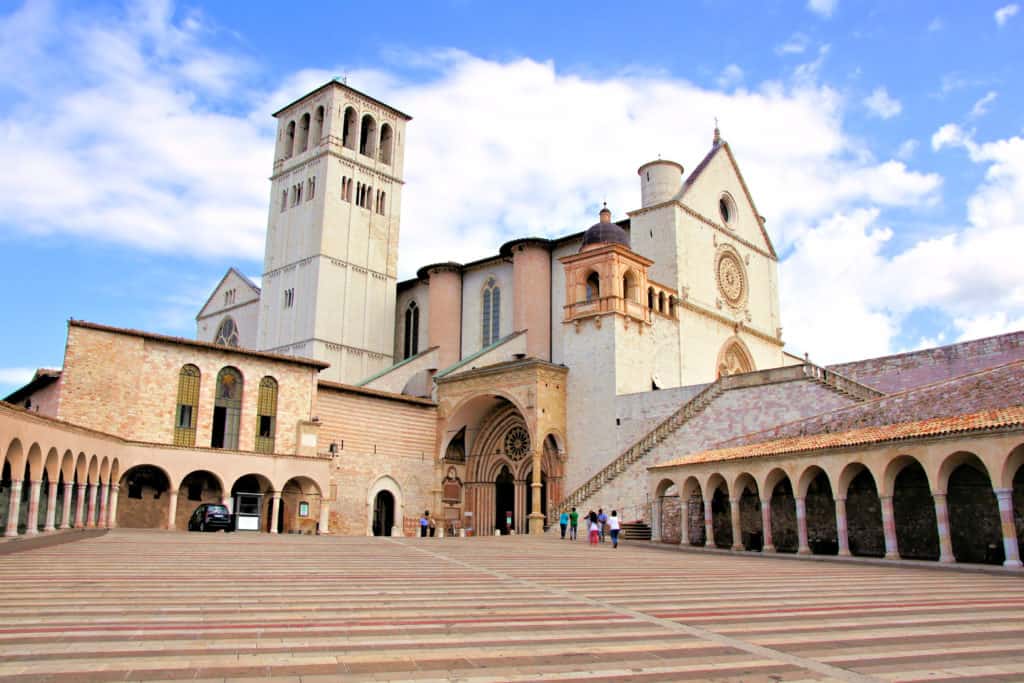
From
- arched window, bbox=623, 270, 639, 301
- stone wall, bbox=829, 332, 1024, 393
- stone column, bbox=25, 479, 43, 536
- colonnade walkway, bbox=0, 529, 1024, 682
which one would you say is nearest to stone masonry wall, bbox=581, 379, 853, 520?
stone wall, bbox=829, 332, 1024, 393

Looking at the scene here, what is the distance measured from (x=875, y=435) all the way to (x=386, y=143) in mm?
37669

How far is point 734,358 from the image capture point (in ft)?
129

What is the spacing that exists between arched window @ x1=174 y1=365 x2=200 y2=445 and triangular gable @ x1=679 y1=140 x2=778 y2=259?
69.6ft

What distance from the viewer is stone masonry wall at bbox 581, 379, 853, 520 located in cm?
2717

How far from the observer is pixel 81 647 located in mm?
5996

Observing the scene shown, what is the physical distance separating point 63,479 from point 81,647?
19.4 meters

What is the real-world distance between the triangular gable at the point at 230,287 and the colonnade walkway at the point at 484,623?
37557 mm

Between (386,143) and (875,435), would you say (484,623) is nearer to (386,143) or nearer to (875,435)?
(875,435)

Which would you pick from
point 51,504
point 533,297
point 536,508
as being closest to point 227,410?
point 51,504

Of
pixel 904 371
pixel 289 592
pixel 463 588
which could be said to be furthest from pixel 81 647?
pixel 904 371

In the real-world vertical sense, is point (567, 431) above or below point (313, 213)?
below

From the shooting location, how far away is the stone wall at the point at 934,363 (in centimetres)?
2592

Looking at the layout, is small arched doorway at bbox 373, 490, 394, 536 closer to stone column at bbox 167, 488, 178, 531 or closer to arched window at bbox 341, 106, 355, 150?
stone column at bbox 167, 488, 178, 531

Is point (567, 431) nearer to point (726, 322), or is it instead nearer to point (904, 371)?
point (726, 322)
